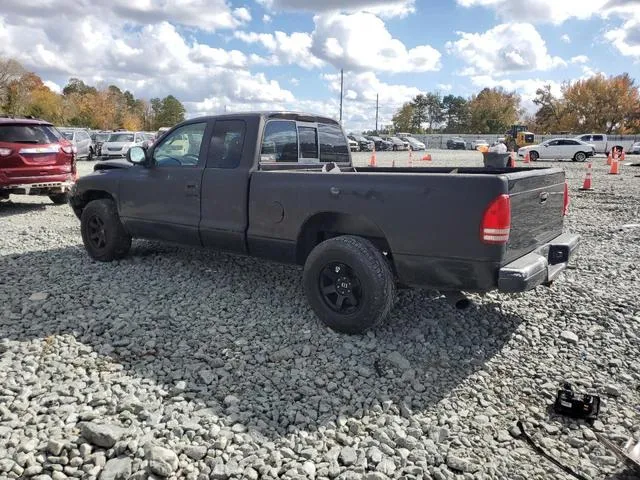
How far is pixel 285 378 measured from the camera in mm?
3697

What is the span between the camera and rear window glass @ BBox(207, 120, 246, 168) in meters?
5.08

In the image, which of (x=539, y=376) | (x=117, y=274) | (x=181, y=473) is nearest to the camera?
(x=181, y=473)

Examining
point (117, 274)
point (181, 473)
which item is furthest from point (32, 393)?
point (117, 274)

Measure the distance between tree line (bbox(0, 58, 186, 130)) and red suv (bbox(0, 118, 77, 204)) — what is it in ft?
167

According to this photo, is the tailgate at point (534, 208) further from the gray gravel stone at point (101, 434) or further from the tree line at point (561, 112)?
the tree line at point (561, 112)

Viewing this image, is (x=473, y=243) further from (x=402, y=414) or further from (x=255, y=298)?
(x=255, y=298)

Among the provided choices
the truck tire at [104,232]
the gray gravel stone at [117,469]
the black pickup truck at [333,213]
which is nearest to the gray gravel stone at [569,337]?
the black pickup truck at [333,213]

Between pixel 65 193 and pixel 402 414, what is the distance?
9701 millimetres

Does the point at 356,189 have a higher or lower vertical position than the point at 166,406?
higher

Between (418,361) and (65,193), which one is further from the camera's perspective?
(65,193)

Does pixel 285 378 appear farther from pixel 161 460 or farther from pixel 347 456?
pixel 161 460

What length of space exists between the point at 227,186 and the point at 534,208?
2.79 meters

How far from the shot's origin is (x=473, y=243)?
3.64m

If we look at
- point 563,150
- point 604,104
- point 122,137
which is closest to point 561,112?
point 604,104
